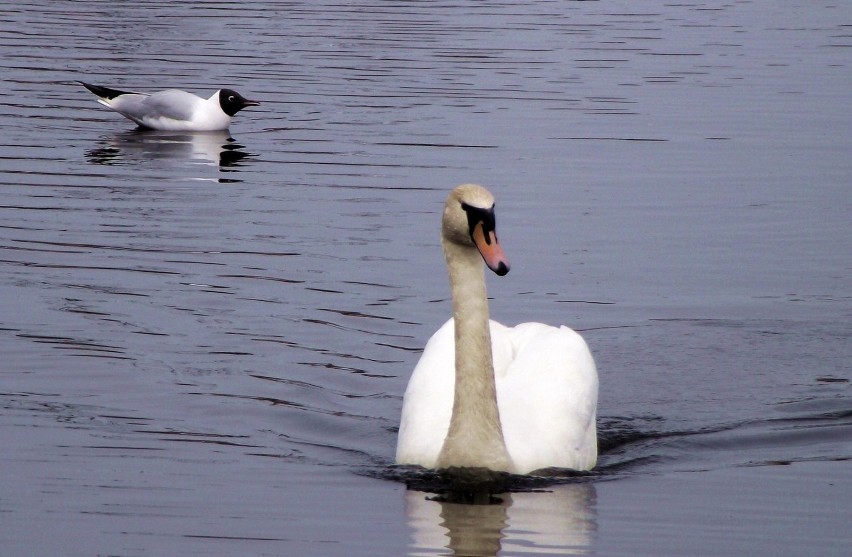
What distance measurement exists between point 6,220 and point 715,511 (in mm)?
7545

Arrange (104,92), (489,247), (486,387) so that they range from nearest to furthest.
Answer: (489,247)
(486,387)
(104,92)

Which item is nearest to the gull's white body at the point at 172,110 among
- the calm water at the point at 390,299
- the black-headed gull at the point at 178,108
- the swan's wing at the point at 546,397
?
the black-headed gull at the point at 178,108

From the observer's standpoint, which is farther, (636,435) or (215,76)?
(215,76)

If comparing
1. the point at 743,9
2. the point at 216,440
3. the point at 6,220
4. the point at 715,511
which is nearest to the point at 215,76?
the point at 6,220

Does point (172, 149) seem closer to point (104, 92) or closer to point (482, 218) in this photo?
point (104, 92)

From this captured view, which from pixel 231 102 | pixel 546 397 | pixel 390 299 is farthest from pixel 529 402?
pixel 231 102

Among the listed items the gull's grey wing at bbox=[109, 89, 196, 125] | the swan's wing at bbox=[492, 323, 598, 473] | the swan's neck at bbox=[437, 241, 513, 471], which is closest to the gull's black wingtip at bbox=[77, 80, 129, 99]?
the gull's grey wing at bbox=[109, 89, 196, 125]

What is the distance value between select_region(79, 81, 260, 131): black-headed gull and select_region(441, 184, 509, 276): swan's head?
11.8 meters

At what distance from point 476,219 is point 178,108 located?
1222cm

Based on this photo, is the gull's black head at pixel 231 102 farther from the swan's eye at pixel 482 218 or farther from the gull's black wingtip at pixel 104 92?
the swan's eye at pixel 482 218

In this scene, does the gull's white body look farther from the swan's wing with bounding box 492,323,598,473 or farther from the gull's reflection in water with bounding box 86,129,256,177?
the swan's wing with bounding box 492,323,598,473

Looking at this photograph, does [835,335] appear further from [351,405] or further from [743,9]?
[743,9]

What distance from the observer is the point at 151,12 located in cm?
3011

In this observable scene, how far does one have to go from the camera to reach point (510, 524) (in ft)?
21.0
